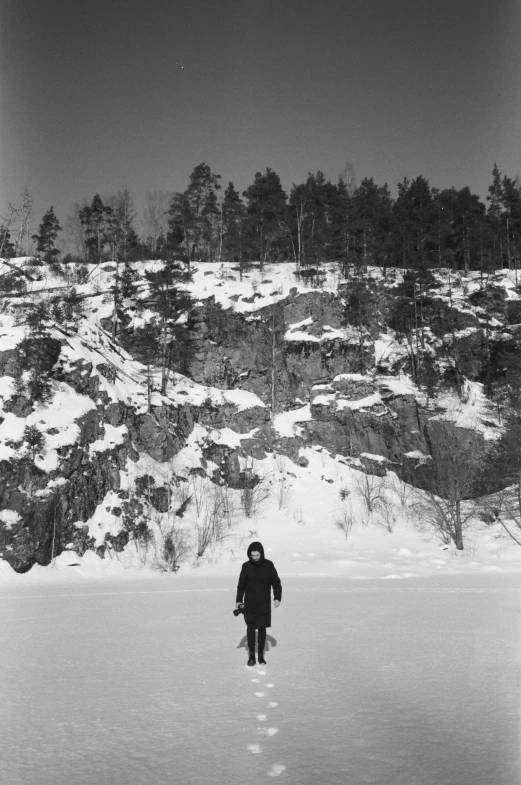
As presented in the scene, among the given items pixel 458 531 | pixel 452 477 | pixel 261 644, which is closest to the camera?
pixel 261 644

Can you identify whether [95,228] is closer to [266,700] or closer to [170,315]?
[170,315]

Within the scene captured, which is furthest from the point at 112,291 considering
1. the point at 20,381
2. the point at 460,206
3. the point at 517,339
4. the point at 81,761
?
the point at 81,761

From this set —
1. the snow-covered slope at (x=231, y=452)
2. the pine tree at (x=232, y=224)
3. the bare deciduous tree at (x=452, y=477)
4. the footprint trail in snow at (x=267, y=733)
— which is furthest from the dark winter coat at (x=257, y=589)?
the pine tree at (x=232, y=224)

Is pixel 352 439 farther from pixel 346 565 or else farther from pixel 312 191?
pixel 312 191

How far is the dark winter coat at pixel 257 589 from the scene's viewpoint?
8.77m

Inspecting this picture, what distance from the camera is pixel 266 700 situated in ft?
22.9

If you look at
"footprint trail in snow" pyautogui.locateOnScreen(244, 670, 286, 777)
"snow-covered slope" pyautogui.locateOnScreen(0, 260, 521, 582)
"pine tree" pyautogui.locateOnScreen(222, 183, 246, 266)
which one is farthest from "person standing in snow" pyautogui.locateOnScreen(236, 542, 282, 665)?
"pine tree" pyautogui.locateOnScreen(222, 183, 246, 266)

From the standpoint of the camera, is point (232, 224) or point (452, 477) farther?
point (232, 224)

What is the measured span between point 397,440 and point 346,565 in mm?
14680

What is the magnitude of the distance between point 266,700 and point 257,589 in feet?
6.49

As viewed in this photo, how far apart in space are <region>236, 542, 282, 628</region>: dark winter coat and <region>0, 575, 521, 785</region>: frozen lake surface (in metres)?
0.80

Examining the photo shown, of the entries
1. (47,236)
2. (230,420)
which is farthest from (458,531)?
(47,236)

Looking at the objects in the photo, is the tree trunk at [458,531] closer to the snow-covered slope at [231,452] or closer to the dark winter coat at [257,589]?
the snow-covered slope at [231,452]

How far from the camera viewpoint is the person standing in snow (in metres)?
8.77
